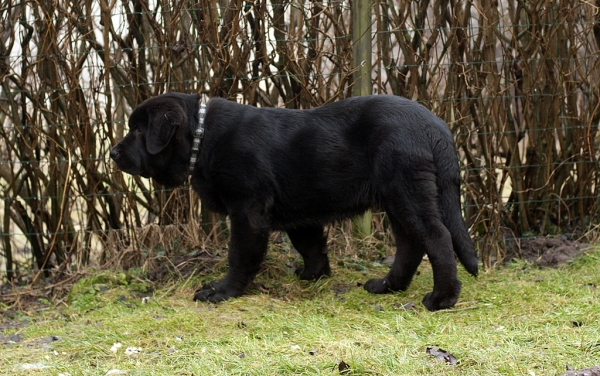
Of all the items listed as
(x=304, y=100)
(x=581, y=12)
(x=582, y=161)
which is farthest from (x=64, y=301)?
(x=581, y=12)

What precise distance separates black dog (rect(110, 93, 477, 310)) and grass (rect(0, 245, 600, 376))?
316 millimetres

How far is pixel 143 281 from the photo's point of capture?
5.95 metres

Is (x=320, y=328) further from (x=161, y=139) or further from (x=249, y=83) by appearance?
(x=249, y=83)

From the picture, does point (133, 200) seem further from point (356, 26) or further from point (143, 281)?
point (356, 26)

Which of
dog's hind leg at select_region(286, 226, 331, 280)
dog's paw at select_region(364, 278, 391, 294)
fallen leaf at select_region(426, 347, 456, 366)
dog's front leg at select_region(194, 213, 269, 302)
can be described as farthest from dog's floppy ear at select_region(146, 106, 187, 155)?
fallen leaf at select_region(426, 347, 456, 366)

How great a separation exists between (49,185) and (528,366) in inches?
175

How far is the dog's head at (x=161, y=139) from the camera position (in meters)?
5.28

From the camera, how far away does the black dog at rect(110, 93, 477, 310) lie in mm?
4969

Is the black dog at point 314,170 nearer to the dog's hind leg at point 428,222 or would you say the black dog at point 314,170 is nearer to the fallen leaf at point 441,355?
the dog's hind leg at point 428,222

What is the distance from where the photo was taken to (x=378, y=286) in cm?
551

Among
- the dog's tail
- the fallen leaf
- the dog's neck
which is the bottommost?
the fallen leaf

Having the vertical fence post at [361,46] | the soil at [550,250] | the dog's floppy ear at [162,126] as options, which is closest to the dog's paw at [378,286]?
the vertical fence post at [361,46]

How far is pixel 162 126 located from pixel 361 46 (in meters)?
1.94

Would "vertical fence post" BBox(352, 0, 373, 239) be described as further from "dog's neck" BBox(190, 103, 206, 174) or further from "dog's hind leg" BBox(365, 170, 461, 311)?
"dog's neck" BBox(190, 103, 206, 174)
